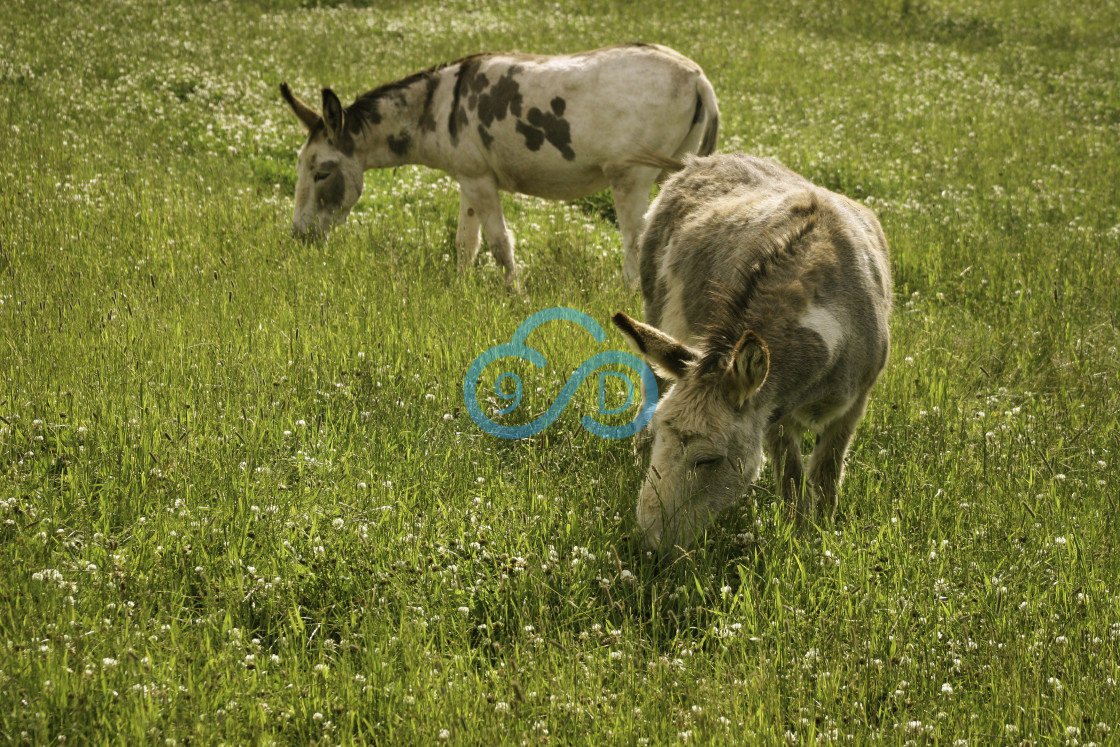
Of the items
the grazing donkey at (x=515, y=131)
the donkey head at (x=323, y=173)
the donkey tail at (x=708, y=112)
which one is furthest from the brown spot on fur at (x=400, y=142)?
the donkey tail at (x=708, y=112)

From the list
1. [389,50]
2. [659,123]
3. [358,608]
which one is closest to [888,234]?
[659,123]

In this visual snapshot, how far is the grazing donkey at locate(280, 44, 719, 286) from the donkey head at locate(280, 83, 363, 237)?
12 mm

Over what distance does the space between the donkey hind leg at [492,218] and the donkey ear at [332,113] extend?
5.24ft

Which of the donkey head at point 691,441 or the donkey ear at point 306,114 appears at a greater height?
the donkey ear at point 306,114

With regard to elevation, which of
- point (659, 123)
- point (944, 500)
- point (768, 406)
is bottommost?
point (944, 500)

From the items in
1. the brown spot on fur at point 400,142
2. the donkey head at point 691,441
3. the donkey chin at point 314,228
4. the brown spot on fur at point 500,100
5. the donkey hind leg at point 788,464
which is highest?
the brown spot on fur at point 500,100

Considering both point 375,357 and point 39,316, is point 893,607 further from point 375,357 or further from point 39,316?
point 39,316

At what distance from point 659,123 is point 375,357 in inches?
164

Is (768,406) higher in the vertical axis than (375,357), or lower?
higher

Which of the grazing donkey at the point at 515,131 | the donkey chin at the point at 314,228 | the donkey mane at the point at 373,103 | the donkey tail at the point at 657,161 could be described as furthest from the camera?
the donkey mane at the point at 373,103

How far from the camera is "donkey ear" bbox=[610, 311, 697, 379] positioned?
439 cm

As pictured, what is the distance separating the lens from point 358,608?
411cm

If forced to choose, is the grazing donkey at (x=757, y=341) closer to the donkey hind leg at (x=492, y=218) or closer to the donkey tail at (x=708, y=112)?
the donkey tail at (x=708, y=112)

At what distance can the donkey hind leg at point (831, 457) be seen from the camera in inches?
212
